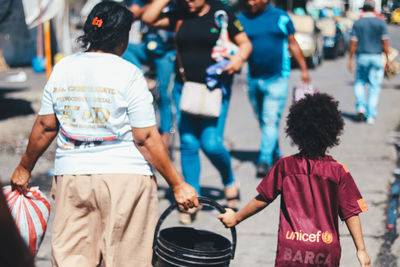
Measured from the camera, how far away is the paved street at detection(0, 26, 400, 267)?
464cm

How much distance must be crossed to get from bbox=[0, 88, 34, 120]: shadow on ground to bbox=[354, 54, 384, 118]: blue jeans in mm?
5385

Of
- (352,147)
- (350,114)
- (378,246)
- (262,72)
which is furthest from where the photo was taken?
(350,114)

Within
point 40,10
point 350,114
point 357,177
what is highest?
point 40,10

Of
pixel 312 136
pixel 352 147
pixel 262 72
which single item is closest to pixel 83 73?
pixel 312 136

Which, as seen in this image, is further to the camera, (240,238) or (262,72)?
(262,72)

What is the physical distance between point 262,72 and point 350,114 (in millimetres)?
4737

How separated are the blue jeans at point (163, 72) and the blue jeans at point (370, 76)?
3.98 metres

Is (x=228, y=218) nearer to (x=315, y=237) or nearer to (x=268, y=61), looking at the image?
(x=315, y=237)

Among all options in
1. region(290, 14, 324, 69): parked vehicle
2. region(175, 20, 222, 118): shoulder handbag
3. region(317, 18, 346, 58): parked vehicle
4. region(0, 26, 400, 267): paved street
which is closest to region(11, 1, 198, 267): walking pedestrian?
region(0, 26, 400, 267): paved street

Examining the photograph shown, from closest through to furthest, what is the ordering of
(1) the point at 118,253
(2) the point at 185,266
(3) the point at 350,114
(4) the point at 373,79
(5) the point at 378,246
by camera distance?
(2) the point at 185,266 → (1) the point at 118,253 → (5) the point at 378,246 → (4) the point at 373,79 → (3) the point at 350,114

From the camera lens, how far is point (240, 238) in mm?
4867

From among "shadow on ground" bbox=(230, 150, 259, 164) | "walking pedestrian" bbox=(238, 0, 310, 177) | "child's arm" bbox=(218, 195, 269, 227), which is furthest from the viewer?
"shadow on ground" bbox=(230, 150, 259, 164)

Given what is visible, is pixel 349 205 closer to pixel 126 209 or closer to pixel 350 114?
pixel 126 209

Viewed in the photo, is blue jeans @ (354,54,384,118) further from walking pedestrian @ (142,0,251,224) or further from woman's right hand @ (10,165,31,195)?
woman's right hand @ (10,165,31,195)
